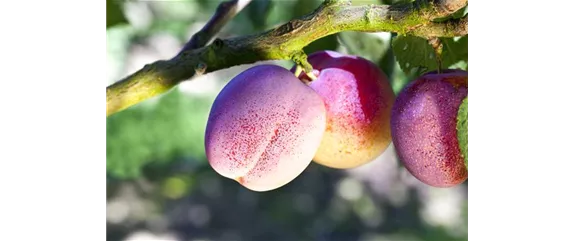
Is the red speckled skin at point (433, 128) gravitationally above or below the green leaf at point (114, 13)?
below

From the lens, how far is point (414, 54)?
603 mm

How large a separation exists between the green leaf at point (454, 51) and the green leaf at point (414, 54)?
0.01m

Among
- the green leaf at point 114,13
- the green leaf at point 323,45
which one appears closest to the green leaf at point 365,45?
the green leaf at point 323,45

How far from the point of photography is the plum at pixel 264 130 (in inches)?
20.9

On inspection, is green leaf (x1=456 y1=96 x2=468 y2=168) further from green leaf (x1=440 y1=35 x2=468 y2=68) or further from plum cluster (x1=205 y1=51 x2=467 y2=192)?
green leaf (x1=440 y1=35 x2=468 y2=68)

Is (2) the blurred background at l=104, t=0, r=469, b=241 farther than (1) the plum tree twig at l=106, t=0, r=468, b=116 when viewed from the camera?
Yes

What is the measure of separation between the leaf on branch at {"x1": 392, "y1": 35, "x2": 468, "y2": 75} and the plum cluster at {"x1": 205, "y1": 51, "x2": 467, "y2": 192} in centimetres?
4

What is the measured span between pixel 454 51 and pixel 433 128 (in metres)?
0.13

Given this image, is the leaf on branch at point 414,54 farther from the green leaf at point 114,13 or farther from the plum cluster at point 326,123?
the green leaf at point 114,13

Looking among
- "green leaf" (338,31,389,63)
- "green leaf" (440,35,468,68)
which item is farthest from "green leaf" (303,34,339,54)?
"green leaf" (440,35,468,68)

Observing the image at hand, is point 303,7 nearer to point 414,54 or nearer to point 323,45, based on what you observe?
point 323,45

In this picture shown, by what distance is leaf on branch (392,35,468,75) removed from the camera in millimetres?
592
